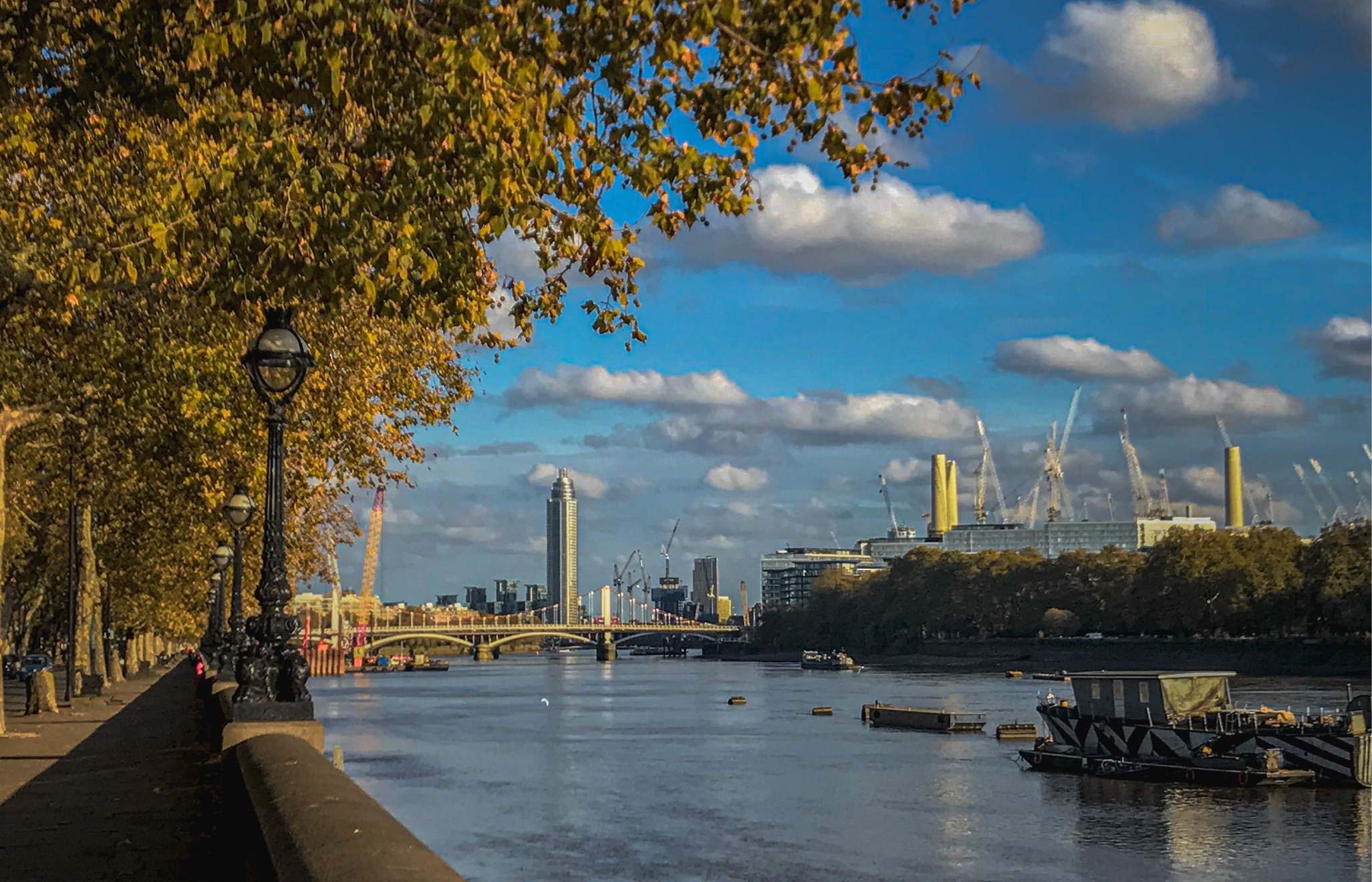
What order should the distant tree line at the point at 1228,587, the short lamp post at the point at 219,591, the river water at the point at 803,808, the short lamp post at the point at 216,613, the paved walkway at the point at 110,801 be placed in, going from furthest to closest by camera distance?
the distant tree line at the point at 1228,587, the river water at the point at 803,808, the short lamp post at the point at 216,613, the short lamp post at the point at 219,591, the paved walkway at the point at 110,801

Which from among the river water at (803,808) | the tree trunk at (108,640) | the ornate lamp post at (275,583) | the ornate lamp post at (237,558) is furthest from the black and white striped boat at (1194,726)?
the ornate lamp post at (275,583)

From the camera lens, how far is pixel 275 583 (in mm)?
15648

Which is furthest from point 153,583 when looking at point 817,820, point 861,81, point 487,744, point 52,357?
point 861,81

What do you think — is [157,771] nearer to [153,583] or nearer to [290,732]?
[290,732]

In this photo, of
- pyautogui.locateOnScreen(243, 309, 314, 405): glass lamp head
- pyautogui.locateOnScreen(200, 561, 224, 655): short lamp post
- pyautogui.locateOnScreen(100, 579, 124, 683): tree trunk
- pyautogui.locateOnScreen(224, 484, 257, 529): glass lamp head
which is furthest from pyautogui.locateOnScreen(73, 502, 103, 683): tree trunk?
pyautogui.locateOnScreen(243, 309, 314, 405): glass lamp head

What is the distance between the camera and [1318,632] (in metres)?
144

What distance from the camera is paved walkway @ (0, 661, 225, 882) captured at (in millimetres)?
13188

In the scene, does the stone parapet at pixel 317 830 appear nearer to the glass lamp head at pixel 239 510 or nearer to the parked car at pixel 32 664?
the glass lamp head at pixel 239 510

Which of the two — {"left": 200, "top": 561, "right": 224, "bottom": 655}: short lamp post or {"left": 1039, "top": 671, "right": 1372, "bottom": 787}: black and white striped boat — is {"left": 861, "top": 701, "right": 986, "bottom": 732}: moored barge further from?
{"left": 200, "top": 561, "right": 224, "bottom": 655}: short lamp post

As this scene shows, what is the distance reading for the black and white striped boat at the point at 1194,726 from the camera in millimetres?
65938

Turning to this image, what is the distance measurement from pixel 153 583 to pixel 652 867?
33.0m

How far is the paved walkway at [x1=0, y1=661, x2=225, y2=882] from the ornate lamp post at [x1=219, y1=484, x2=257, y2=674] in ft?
5.14

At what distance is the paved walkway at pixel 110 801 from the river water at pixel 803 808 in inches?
651

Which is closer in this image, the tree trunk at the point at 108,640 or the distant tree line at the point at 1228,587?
the tree trunk at the point at 108,640
